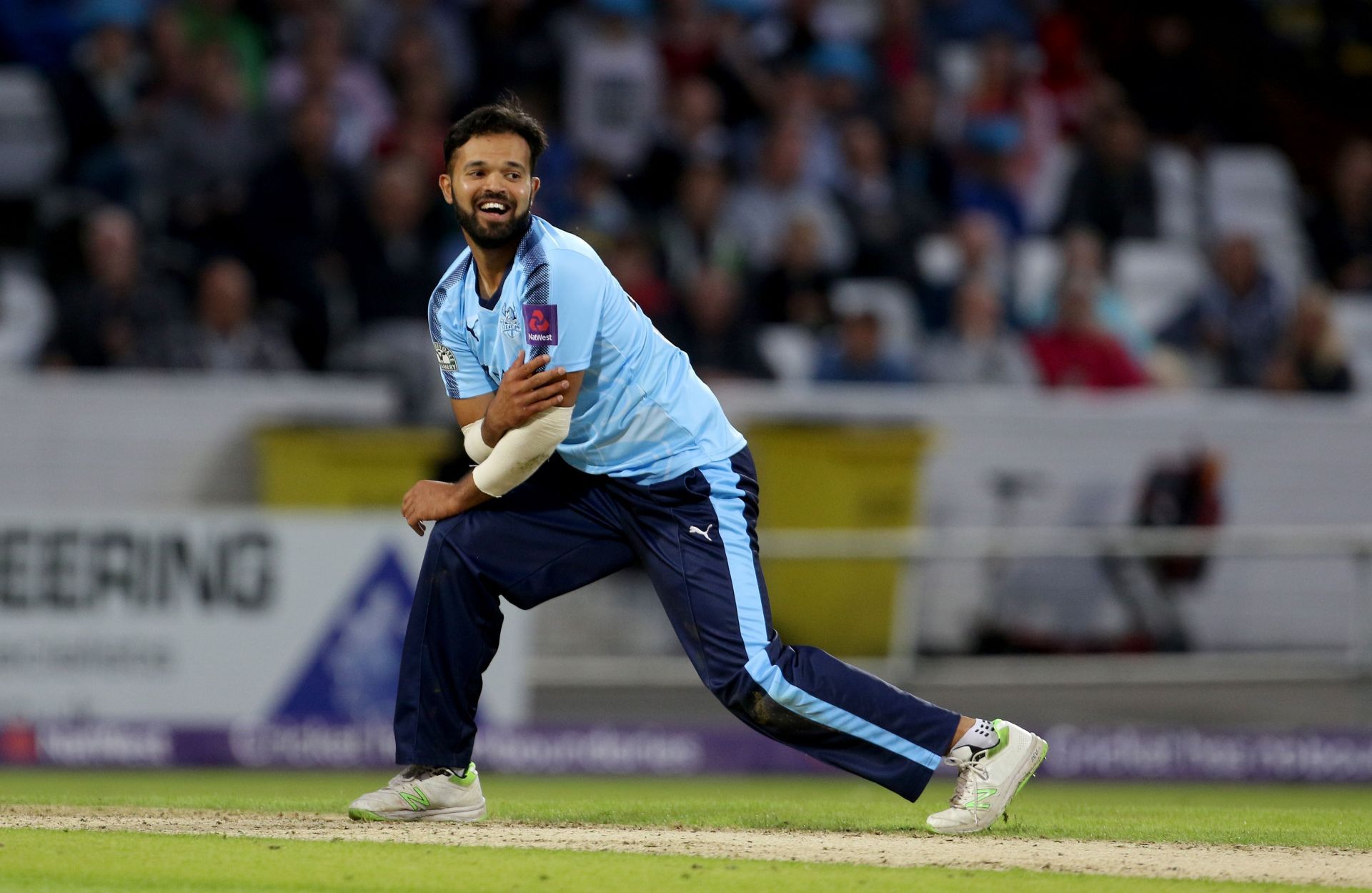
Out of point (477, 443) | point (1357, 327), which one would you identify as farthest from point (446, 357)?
point (1357, 327)

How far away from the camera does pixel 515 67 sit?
45.7 feet

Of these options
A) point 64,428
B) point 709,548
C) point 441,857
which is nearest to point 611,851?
point 441,857

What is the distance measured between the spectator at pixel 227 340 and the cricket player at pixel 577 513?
6.66 m

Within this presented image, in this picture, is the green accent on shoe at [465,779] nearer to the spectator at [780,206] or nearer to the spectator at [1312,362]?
the spectator at [780,206]

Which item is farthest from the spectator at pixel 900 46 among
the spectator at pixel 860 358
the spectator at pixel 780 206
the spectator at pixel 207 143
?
the spectator at pixel 207 143

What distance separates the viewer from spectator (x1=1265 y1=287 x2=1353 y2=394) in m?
13.2

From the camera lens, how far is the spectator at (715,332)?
1240 cm

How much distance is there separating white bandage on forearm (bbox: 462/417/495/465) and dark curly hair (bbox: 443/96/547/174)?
29.2 inches

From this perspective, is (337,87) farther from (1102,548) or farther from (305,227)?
(1102,548)

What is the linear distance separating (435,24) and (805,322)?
365 cm

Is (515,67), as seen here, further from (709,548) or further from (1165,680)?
(709,548)

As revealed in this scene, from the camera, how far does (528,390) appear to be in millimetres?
5184

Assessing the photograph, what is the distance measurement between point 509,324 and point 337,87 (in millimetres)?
8836

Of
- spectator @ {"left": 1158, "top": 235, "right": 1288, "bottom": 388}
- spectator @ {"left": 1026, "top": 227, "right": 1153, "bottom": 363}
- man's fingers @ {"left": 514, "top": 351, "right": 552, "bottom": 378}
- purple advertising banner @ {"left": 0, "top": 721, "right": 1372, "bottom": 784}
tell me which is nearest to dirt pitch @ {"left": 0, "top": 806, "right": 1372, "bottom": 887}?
man's fingers @ {"left": 514, "top": 351, "right": 552, "bottom": 378}
